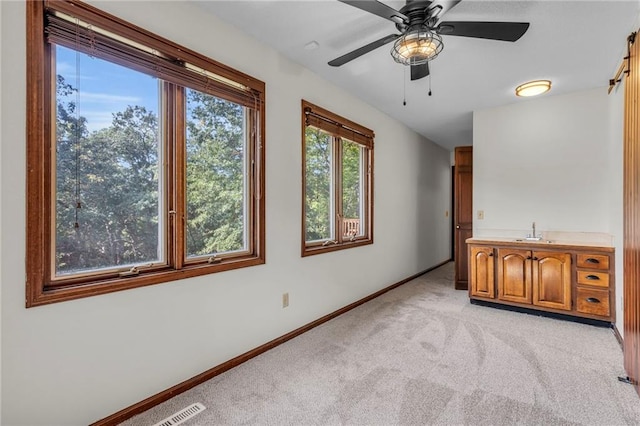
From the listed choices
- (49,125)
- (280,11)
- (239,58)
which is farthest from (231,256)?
(280,11)

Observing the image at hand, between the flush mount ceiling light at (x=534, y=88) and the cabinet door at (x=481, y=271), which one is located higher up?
the flush mount ceiling light at (x=534, y=88)

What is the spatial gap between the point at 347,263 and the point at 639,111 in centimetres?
271

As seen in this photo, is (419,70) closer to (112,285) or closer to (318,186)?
(318,186)

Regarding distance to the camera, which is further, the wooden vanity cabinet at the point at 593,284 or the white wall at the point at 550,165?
the white wall at the point at 550,165

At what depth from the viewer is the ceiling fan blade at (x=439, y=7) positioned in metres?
1.66

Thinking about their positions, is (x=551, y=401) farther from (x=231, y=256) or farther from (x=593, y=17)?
(x=593, y=17)

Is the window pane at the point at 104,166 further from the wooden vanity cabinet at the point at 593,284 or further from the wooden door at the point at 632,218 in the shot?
the wooden vanity cabinet at the point at 593,284

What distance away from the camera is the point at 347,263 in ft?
12.0

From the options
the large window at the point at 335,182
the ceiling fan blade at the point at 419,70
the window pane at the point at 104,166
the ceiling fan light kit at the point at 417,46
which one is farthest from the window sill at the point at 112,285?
the ceiling fan blade at the point at 419,70

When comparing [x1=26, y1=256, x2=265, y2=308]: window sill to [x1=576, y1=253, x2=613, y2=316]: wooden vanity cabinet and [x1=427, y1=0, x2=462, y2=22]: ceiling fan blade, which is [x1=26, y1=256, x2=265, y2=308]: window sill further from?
[x1=576, y1=253, x2=613, y2=316]: wooden vanity cabinet

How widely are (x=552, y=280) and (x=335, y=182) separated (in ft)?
8.59

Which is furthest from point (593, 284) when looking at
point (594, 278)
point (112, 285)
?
point (112, 285)

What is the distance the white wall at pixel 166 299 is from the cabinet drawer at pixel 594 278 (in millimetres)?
2263

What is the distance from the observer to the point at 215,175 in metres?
2.32
